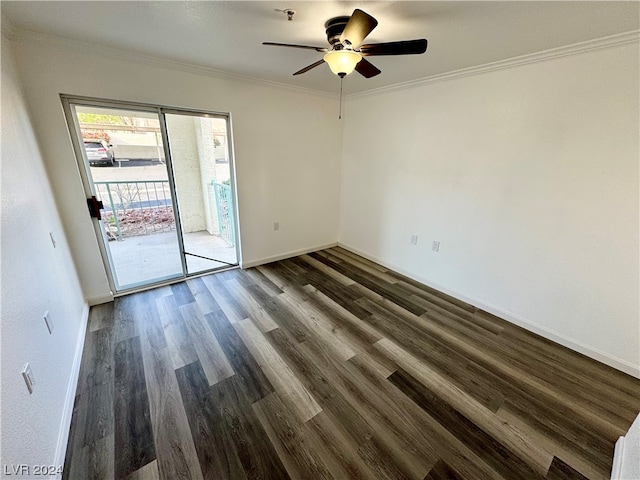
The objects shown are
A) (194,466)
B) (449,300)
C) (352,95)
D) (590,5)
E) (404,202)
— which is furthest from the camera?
(352,95)

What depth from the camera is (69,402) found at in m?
1.55

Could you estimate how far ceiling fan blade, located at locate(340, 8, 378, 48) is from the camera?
50.4 inches

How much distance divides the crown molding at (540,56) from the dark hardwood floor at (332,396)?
90.7 inches

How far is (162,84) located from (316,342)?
2.86 metres

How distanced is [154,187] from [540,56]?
470 cm

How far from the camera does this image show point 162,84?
2.48 m

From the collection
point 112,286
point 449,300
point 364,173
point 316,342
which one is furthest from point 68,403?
A: point 364,173

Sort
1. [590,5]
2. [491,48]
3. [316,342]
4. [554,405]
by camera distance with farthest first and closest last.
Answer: [316,342] → [491,48] → [554,405] → [590,5]

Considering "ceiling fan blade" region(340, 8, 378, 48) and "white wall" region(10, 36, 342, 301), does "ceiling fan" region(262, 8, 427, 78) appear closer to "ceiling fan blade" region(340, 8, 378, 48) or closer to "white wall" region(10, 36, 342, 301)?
"ceiling fan blade" region(340, 8, 378, 48)

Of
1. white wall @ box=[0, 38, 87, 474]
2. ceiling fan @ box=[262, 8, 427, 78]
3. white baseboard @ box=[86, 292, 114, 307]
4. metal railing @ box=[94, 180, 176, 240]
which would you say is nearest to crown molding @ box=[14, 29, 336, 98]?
white wall @ box=[0, 38, 87, 474]

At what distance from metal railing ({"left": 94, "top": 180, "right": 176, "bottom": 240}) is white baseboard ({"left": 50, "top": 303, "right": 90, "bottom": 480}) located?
177 cm

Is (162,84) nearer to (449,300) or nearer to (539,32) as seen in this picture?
(539,32)

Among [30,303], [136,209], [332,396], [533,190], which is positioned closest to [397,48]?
[533,190]

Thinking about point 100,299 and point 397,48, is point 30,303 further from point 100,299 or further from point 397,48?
point 397,48
